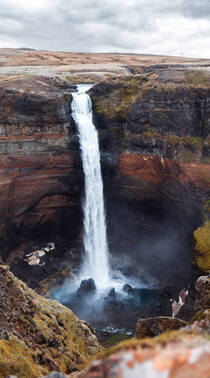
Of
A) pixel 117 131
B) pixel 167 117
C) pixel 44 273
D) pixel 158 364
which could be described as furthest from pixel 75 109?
pixel 158 364

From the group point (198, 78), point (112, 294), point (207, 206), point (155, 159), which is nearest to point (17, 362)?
point (112, 294)

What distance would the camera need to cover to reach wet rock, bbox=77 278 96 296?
30.5 meters

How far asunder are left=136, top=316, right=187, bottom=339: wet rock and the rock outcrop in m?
2.58

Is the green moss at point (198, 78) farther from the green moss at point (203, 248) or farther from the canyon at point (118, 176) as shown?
the green moss at point (203, 248)

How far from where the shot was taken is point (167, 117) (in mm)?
31344

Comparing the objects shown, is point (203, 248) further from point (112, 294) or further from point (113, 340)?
point (112, 294)

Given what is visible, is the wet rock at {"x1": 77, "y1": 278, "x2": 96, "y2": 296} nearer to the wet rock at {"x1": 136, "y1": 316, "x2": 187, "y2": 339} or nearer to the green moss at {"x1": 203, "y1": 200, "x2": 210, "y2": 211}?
the green moss at {"x1": 203, "y1": 200, "x2": 210, "y2": 211}

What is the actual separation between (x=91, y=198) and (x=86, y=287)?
34.4 ft

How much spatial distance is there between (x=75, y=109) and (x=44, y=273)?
18822 mm

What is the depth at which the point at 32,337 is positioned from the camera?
1026cm

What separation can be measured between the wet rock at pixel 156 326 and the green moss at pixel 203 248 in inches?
532

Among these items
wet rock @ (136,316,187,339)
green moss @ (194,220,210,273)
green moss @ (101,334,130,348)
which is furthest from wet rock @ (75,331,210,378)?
green moss @ (101,334,130,348)

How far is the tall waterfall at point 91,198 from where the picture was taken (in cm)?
3503

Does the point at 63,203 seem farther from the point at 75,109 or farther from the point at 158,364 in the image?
the point at 158,364
